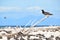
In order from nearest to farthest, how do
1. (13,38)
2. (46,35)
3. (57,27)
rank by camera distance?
(13,38) < (46,35) < (57,27)

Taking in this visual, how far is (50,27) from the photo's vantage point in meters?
9.12

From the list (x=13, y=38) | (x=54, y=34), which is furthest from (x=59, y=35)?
(x=13, y=38)

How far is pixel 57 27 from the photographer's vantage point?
8.91 m

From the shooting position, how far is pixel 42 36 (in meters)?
7.29

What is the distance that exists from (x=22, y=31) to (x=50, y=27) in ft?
7.12

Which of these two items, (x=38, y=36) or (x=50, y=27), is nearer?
(x=38, y=36)

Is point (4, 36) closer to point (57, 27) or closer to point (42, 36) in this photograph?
point (42, 36)

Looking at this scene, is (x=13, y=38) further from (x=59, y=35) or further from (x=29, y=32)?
(x=59, y=35)

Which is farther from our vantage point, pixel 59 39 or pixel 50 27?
pixel 50 27

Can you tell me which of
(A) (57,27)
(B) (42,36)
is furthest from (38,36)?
(A) (57,27)

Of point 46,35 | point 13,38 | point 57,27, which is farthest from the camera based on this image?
point 57,27

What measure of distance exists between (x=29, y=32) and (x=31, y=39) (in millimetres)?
242

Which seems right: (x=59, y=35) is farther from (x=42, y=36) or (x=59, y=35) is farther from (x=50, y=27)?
(x=50, y=27)

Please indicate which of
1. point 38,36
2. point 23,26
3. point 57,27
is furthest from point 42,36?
point 57,27
